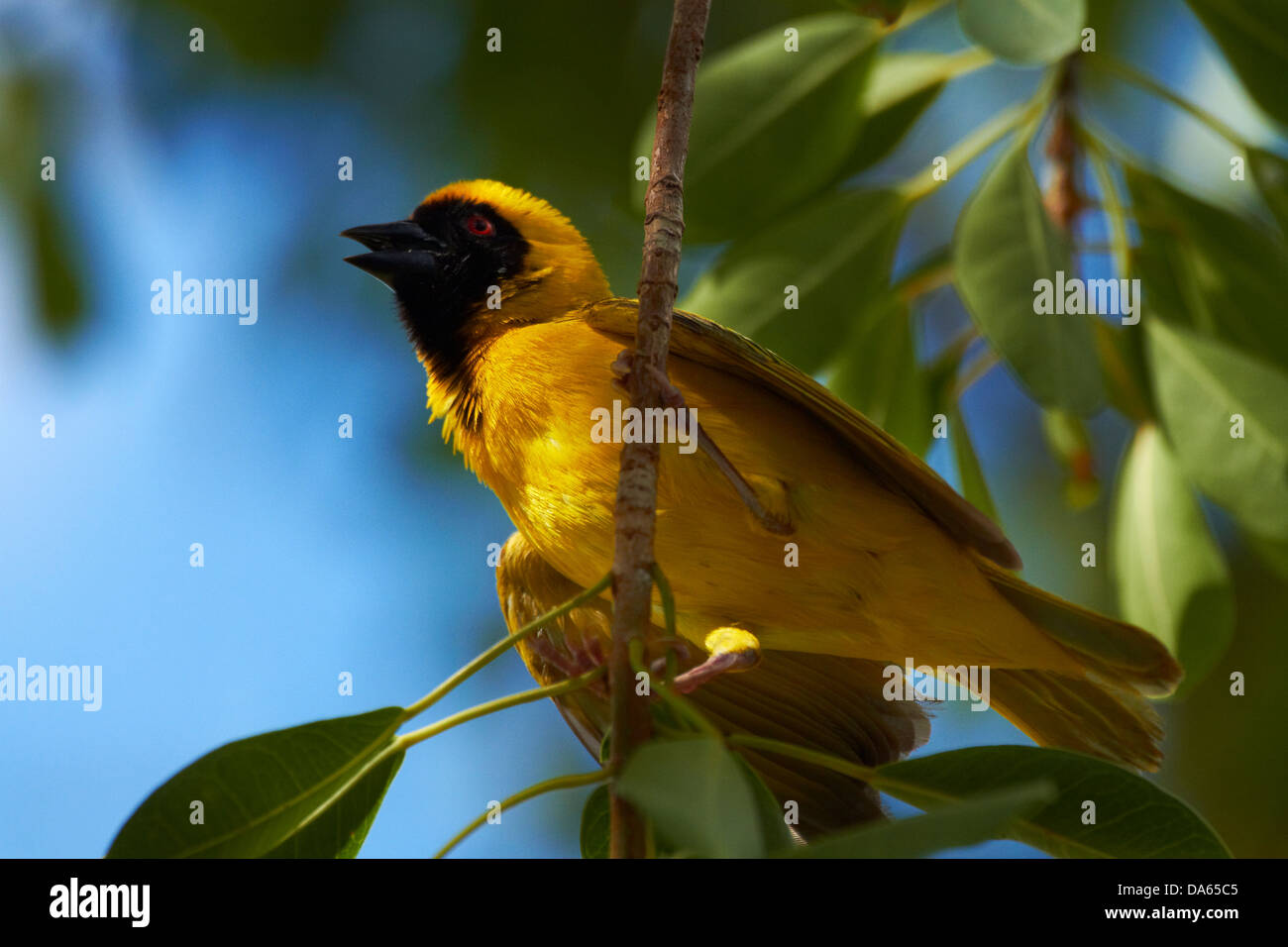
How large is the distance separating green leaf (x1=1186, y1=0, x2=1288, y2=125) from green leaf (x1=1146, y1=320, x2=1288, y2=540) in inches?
22.7

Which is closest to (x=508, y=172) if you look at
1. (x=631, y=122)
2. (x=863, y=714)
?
(x=631, y=122)

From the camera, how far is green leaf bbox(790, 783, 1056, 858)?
125 cm

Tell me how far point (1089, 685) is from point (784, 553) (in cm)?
87

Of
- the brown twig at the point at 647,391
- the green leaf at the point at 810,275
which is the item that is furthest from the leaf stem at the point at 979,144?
the brown twig at the point at 647,391

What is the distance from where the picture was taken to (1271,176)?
2.92m

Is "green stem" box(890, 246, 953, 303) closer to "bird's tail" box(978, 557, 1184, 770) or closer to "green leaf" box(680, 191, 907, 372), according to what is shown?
"green leaf" box(680, 191, 907, 372)

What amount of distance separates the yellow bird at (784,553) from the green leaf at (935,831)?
3.81ft

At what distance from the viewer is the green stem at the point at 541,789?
160cm

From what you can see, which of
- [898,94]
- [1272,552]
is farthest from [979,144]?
[1272,552]

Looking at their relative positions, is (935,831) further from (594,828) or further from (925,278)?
(925,278)

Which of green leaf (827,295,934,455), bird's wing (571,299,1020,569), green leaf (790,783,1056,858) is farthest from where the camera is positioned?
green leaf (827,295,934,455)

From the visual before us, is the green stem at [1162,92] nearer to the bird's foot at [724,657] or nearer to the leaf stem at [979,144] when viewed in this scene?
the leaf stem at [979,144]

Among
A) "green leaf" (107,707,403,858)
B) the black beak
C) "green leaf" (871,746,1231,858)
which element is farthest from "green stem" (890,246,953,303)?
"green leaf" (107,707,403,858)

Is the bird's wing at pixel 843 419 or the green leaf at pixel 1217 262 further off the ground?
the green leaf at pixel 1217 262
